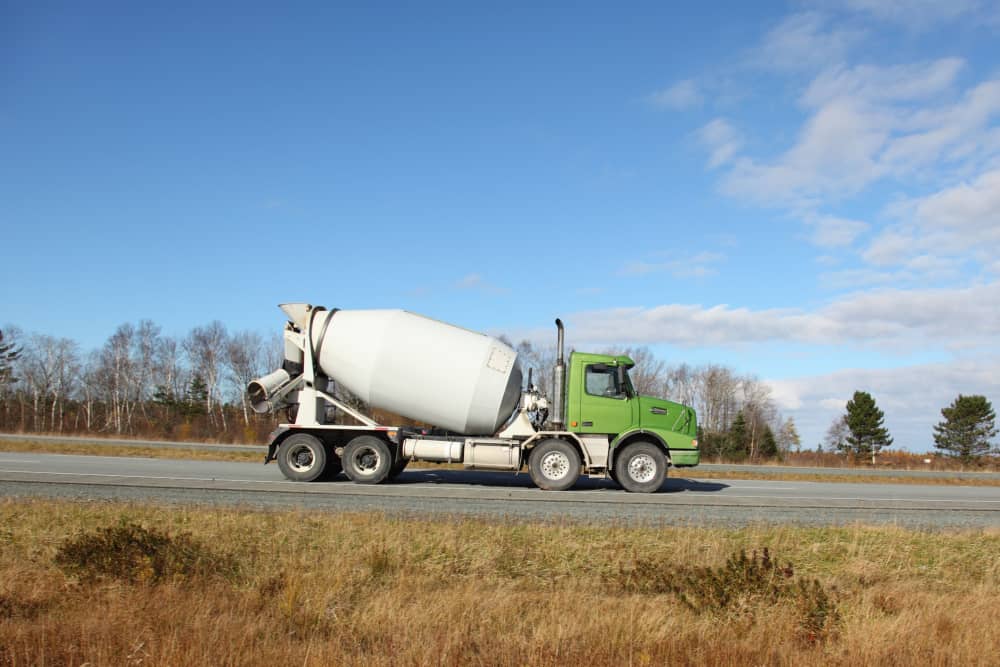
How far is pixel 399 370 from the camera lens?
15883 millimetres

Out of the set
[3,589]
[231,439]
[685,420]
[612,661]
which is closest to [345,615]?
[612,661]

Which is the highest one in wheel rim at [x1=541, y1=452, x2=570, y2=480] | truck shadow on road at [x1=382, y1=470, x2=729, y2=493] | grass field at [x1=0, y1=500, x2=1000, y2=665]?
wheel rim at [x1=541, y1=452, x2=570, y2=480]

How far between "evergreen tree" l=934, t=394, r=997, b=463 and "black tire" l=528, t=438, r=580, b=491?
51.9m

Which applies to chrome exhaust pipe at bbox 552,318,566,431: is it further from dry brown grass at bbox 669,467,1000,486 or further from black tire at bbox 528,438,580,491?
dry brown grass at bbox 669,467,1000,486

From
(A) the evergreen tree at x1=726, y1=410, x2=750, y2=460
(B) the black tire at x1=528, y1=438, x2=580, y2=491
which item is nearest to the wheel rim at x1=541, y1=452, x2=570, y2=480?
(B) the black tire at x1=528, y1=438, x2=580, y2=491

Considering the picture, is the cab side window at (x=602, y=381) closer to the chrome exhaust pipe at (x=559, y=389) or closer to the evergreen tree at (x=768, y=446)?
Result: the chrome exhaust pipe at (x=559, y=389)

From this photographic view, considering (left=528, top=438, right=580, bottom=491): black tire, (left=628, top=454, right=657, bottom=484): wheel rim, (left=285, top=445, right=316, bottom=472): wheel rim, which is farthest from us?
(left=285, top=445, right=316, bottom=472): wheel rim

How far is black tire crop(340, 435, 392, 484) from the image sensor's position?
15.7 m

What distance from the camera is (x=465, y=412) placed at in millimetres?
15805

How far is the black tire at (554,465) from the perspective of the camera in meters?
15.4

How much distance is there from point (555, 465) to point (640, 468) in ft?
6.04

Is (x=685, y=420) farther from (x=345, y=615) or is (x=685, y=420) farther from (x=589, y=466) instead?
(x=345, y=615)

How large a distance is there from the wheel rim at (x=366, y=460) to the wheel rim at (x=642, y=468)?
5.46 m

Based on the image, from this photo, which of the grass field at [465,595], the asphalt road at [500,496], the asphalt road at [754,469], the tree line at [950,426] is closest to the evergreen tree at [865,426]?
the tree line at [950,426]
